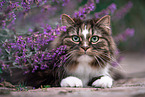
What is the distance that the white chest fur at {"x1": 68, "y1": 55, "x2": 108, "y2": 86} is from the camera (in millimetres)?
2332

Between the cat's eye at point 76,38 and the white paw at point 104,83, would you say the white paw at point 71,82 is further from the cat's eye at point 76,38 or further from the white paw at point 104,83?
the cat's eye at point 76,38

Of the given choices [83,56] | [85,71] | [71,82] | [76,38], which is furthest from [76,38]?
[71,82]

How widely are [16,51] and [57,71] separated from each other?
57 centimetres

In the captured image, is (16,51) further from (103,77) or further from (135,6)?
(135,6)

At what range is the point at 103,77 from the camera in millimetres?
2307

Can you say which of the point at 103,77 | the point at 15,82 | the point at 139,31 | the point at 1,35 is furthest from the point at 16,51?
the point at 139,31

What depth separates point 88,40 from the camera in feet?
7.53

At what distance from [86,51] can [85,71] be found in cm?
32

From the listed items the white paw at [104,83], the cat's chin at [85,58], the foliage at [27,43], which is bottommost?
the white paw at [104,83]

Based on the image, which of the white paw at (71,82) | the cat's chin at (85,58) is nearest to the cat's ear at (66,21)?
the cat's chin at (85,58)

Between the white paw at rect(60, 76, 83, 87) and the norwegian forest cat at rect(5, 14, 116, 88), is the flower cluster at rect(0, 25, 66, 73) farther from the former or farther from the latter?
the white paw at rect(60, 76, 83, 87)

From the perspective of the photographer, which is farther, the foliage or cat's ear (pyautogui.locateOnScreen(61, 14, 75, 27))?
cat's ear (pyautogui.locateOnScreen(61, 14, 75, 27))

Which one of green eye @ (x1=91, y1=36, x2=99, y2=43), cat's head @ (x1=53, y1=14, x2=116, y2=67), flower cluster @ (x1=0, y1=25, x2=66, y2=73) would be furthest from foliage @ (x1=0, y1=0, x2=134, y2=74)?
green eye @ (x1=91, y1=36, x2=99, y2=43)

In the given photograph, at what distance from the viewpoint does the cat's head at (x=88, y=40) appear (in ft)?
7.47
